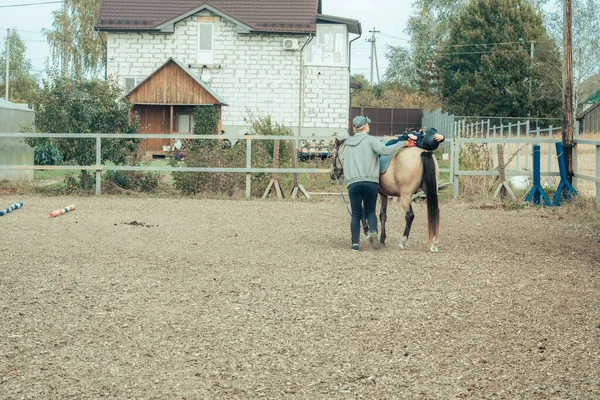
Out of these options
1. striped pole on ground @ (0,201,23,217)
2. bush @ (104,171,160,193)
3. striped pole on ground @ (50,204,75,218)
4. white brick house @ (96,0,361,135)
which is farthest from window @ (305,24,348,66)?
striped pole on ground @ (50,204,75,218)

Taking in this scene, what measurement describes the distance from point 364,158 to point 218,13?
100ft

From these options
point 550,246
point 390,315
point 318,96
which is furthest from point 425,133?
point 318,96

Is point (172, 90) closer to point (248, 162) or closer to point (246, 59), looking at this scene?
point (246, 59)

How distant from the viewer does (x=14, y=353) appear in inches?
232

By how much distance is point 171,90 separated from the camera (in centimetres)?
3875

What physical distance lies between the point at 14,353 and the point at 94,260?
14.3 feet

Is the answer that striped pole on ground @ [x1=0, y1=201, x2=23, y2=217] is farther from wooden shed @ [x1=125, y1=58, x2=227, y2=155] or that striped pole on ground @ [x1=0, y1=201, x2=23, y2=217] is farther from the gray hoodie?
wooden shed @ [x1=125, y1=58, x2=227, y2=155]

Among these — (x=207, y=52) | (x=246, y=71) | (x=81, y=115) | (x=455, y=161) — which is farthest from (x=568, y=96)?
(x=207, y=52)

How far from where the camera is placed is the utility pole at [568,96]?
19625mm

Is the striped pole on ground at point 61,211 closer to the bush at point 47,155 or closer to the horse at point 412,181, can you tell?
the bush at point 47,155

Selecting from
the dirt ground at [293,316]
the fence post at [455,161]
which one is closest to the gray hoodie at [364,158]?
the dirt ground at [293,316]

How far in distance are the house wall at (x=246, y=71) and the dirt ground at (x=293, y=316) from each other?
92.2ft

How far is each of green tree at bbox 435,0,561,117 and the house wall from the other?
2280 centimetres

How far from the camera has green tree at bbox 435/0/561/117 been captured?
60.4 meters
